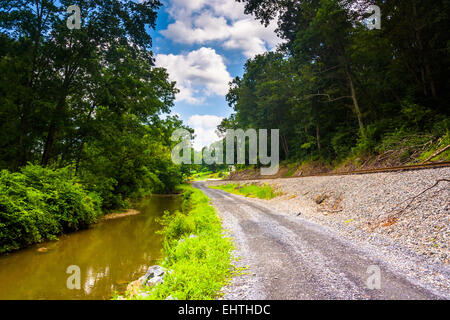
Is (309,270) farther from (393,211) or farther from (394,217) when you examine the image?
(393,211)

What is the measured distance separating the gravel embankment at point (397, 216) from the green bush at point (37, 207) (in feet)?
37.2

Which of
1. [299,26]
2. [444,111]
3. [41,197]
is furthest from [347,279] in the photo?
[299,26]

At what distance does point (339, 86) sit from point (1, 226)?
81.1 ft

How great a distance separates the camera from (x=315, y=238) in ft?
20.9

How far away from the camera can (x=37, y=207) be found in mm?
8703

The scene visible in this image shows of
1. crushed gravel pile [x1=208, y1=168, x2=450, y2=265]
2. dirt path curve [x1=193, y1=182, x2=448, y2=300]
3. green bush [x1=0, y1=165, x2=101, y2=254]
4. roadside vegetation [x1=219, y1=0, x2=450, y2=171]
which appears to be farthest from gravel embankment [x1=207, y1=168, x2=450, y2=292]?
green bush [x1=0, y1=165, x2=101, y2=254]

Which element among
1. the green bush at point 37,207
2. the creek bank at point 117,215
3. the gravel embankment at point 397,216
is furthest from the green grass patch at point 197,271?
the creek bank at point 117,215

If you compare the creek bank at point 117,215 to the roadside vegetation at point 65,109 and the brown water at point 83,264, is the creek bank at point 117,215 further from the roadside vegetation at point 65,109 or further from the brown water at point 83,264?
the brown water at point 83,264

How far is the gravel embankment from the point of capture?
440 centimetres

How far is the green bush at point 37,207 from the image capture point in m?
7.72

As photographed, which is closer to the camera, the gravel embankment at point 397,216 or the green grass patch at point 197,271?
the green grass patch at point 197,271

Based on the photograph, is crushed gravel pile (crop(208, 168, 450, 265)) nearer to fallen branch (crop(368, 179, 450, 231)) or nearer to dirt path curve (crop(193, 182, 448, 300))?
fallen branch (crop(368, 179, 450, 231))
